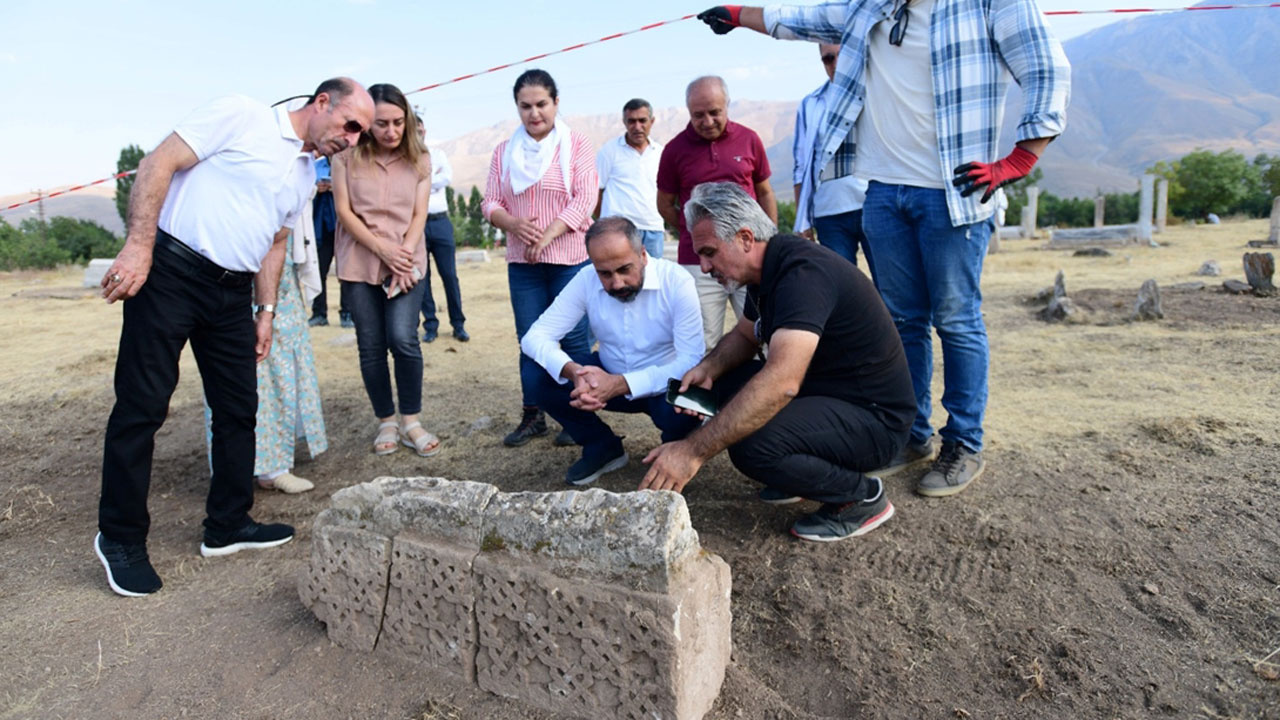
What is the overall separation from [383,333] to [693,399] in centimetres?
188

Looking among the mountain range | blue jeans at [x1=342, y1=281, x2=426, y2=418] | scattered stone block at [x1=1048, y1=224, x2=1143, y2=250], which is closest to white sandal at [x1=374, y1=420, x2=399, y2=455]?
blue jeans at [x1=342, y1=281, x2=426, y2=418]

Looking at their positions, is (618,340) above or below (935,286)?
below

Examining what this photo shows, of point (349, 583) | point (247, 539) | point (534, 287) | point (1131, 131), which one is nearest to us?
point (349, 583)

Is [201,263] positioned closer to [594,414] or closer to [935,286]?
[594,414]

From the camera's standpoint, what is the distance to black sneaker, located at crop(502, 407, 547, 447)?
4250 millimetres

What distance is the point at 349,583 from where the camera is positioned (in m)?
2.29

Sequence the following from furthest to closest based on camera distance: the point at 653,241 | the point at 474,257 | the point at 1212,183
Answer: the point at 1212,183 → the point at 474,257 → the point at 653,241

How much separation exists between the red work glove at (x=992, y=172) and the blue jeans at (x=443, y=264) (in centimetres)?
439

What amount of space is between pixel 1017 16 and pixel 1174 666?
2.26 metres

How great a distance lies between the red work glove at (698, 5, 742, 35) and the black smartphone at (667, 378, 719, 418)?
1.77 meters

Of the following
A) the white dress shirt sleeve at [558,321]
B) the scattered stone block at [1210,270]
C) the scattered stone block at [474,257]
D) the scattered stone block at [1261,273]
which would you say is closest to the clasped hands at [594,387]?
the white dress shirt sleeve at [558,321]

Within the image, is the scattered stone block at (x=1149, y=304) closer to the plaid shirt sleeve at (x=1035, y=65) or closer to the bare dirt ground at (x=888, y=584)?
the bare dirt ground at (x=888, y=584)

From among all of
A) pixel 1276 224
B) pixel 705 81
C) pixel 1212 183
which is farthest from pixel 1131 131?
pixel 705 81

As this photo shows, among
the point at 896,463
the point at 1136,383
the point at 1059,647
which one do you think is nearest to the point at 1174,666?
the point at 1059,647
